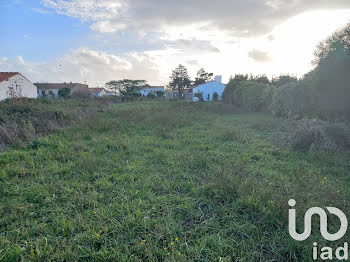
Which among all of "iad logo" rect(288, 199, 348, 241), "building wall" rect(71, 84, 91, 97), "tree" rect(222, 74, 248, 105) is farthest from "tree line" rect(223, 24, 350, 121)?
"building wall" rect(71, 84, 91, 97)

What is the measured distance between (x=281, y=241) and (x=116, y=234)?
2067 millimetres

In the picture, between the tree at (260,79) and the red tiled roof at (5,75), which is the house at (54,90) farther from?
the tree at (260,79)

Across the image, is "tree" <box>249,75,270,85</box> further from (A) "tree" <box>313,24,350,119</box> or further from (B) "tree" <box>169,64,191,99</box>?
(B) "tree" <box>169,64,191,99</box>

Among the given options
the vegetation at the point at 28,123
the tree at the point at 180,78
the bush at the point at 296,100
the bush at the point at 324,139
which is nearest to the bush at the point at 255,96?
the bush at the point at 296,100

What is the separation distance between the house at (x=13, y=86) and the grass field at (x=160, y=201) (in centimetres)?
1668

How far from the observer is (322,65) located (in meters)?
8.29

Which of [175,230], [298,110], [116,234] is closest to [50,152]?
[116,234]

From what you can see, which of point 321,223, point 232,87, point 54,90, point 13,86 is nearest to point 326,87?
point 321,223

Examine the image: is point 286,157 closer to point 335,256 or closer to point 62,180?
point 335,256

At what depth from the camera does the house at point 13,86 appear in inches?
726

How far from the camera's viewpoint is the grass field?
222 centimetres

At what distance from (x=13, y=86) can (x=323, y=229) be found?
89.5 ft

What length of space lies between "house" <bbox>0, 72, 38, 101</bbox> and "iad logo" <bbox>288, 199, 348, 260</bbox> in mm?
20525

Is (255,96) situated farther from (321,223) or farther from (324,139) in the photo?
(321,223)
